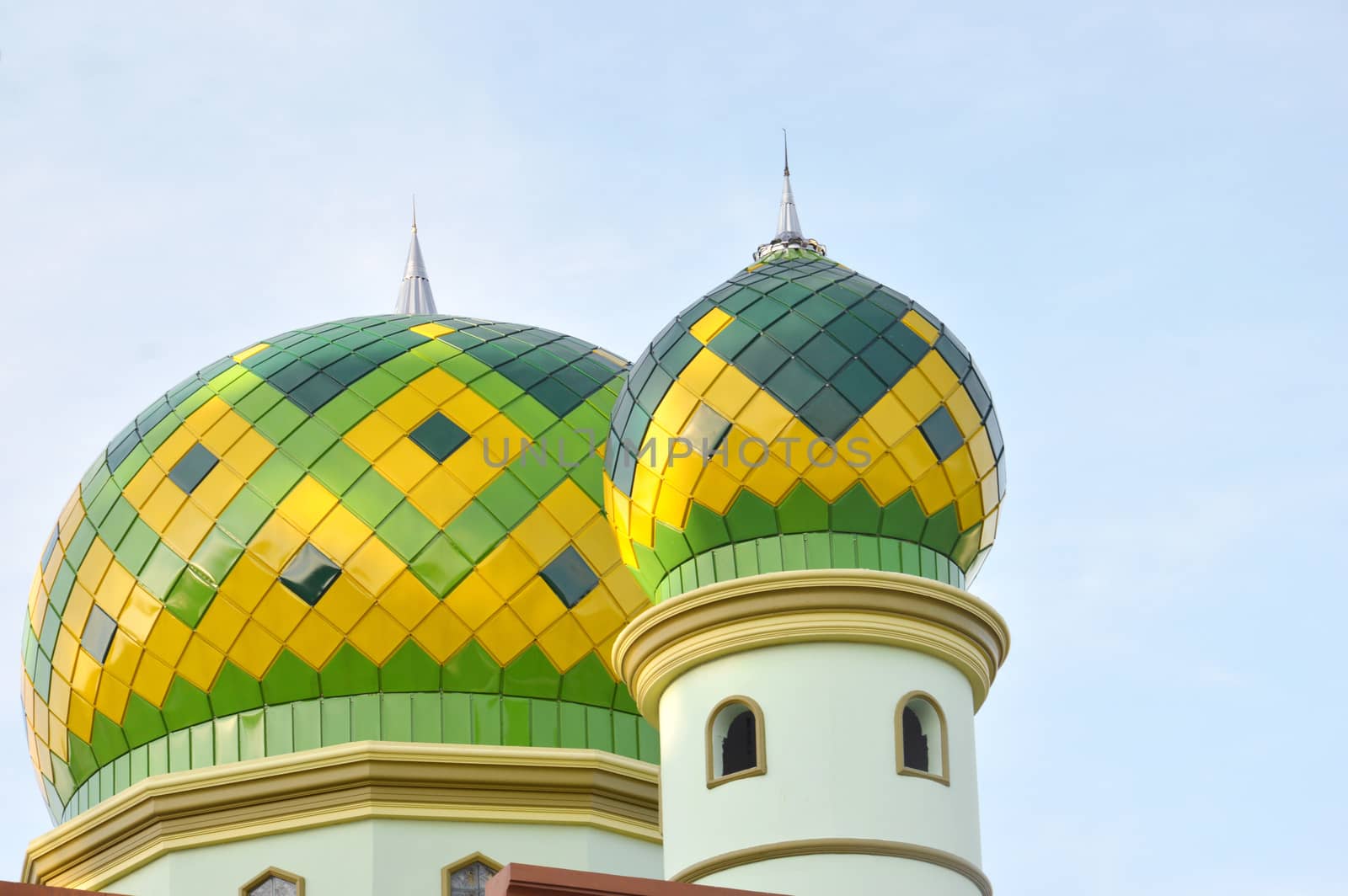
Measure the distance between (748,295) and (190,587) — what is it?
4214mm

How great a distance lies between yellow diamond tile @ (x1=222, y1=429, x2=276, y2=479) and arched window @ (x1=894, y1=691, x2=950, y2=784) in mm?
5163

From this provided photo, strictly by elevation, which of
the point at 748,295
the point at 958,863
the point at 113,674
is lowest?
the point at 958,863

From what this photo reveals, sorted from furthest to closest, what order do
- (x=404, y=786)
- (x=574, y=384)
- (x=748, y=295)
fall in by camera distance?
1. (x=574, y=384)
2. (x=404, y=786)
3. (x=748, y=295)

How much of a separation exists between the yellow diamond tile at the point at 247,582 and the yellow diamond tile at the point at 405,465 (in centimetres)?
101

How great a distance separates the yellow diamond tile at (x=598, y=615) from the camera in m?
17.1

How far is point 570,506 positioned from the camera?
57.0 feet

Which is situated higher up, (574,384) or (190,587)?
(574,384)

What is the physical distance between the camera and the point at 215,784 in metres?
16.5

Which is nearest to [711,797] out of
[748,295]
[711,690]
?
[711,690]

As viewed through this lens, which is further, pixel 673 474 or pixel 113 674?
pixel 113 674

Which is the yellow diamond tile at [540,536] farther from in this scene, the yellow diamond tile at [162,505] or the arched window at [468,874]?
the yellow diamond tile at [162,505]

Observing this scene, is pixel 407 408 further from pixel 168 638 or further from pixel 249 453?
pixel 168 638

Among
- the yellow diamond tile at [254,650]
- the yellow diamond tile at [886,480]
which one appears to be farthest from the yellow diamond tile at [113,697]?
the yellow diamond tile at [886,480]

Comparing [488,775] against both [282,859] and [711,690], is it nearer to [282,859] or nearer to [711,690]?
[282,859]
